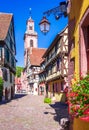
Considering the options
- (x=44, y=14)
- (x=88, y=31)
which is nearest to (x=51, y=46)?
(x=44, y=14)

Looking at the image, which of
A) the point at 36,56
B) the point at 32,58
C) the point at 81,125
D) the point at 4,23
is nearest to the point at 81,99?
the point at 81,125

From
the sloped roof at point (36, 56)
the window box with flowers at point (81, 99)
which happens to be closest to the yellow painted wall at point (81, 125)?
the window box with flowers at point (81, 99)

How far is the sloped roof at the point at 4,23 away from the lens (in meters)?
28.4

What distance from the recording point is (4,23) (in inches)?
1216

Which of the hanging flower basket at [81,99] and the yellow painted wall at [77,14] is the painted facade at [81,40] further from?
the hanging flower basket at [81,99]

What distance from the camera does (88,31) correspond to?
19.7ft

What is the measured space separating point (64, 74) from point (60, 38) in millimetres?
4469

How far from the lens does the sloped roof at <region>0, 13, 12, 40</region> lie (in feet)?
93.1

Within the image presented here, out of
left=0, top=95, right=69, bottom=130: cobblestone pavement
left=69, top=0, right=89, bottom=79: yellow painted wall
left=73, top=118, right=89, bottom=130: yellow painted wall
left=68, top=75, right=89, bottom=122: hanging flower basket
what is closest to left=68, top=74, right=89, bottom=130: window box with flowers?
left=68, top=75, right=89, bottom=122: hanging flower basket

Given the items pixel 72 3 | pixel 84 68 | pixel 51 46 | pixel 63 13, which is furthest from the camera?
pixel 51 46

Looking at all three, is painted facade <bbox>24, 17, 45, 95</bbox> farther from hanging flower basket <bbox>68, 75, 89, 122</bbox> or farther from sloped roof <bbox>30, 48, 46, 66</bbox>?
hanging flower basket <bbox>68, 75, 89, 122</bbox>

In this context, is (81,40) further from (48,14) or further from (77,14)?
(48,14)

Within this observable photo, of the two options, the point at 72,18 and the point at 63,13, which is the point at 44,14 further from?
the point at 72,18

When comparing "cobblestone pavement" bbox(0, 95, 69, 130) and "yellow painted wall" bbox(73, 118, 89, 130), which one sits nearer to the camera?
"yellow painted wall" bbox(73, 118, 89, 130)
